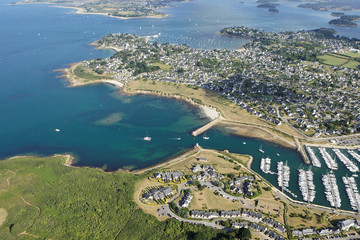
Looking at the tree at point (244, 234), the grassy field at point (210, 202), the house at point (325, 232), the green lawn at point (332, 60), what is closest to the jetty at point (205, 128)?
the grassy field at point (210, 202)

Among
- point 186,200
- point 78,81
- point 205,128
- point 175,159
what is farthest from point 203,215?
point 78,81

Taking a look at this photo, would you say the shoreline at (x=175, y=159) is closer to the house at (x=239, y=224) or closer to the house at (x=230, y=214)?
the house at (x=230, y=214)

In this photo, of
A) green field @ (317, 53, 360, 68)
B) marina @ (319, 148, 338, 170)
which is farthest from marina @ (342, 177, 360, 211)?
green field @ (317, 53, 360, 68)

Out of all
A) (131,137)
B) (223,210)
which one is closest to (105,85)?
(131,137)

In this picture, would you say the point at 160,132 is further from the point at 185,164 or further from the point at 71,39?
the point at 71,39

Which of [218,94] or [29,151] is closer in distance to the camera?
[29,151]

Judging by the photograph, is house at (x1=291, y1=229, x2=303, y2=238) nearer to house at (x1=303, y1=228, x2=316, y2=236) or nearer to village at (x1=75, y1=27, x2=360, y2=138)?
house at (x1=303, y1=228, x2=316, y2=236)
